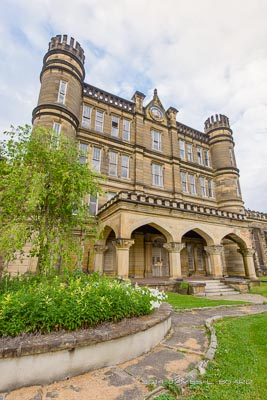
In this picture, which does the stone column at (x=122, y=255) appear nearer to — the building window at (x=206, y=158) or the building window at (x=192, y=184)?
the building window at (x=192, y=184)

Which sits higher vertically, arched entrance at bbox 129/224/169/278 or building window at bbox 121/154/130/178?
building window at bbox 121/154/130/178

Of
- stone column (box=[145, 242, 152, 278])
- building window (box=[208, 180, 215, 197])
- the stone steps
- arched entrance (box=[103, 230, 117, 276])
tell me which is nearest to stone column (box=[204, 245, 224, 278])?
the stone steps

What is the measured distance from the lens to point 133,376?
3.33 m

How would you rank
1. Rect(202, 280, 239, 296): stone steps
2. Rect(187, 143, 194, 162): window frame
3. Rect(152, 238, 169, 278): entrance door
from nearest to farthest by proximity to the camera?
Rect(202, 280, 239, 296): stone steps < Rect(152, 238, 169, 278): entrance door < Rect(187, 143, 194, 162): window frame

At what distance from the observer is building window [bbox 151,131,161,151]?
22330mm

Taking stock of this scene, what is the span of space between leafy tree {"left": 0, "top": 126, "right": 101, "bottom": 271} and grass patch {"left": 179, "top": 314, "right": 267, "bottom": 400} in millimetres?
4676

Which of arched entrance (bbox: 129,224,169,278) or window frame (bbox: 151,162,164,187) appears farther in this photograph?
window frame (bbox: 151,162,164,187)

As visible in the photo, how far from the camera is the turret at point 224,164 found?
23.4 meters

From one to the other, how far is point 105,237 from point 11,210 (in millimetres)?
10318

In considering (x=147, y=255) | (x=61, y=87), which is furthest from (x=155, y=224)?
(x=61, y=87)

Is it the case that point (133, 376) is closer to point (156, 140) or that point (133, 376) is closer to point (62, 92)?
point (62, 92)

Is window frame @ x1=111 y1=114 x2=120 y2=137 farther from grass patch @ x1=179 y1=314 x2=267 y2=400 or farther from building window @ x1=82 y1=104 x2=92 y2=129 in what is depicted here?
grass patch @ x1=179 y1=314 x2=267 y2=400

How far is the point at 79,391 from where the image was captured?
2.93 m

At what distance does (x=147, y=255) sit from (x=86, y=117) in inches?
550
